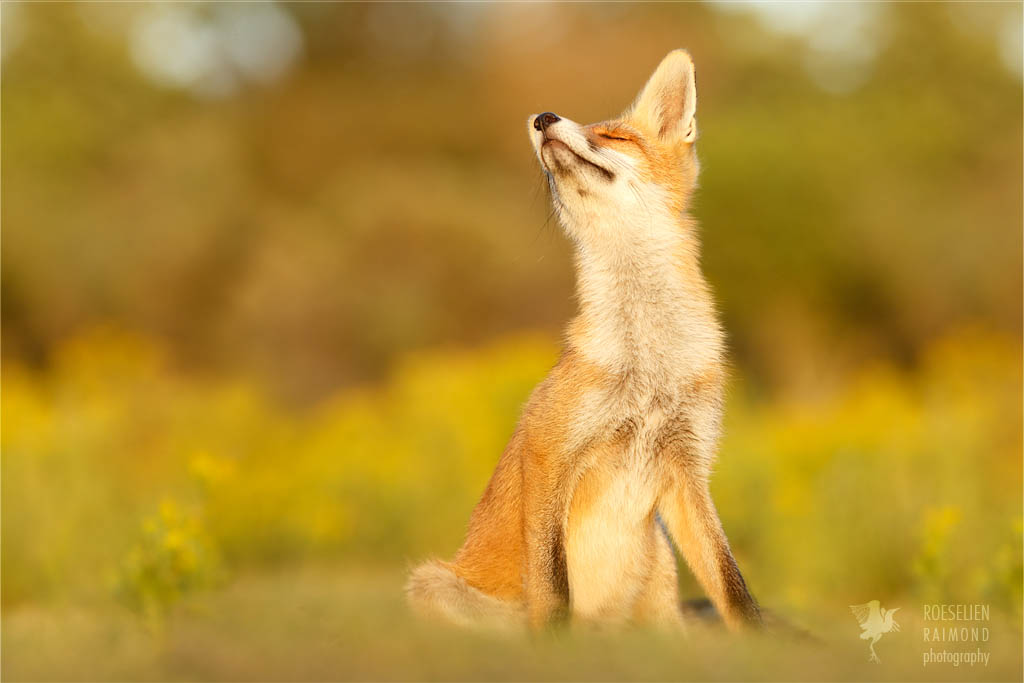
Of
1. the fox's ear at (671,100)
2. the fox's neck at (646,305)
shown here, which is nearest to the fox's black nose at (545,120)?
the fox's neck at (646,305)

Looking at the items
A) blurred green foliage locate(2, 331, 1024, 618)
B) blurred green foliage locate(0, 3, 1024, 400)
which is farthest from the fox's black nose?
blurred green foliage locate(0, 3, 1024, 400)

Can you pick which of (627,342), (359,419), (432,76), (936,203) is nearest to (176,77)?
(432,76)

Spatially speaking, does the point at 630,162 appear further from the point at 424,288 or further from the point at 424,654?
the point at 424,288

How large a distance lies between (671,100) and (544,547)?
2057 millimetres

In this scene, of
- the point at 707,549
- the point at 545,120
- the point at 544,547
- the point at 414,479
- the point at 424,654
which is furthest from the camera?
the point at 414,479

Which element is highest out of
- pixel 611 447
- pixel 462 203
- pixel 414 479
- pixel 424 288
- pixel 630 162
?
pixel 462 203

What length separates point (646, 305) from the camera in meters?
3.91

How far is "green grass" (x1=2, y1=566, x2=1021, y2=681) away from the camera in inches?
113

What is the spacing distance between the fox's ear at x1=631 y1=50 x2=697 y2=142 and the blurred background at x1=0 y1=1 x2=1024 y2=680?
7.61ft

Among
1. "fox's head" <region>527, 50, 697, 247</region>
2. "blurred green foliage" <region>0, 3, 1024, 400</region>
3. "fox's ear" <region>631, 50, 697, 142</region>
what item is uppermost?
"blurred green foliage" <region>0, 3, 1024, 400</region>

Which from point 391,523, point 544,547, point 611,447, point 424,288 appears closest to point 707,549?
point 611,447

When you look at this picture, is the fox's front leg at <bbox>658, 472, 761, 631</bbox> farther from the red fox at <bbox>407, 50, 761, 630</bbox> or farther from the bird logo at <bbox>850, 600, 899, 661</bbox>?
the bird logo at <bbox>850, 600, 899, 661</bbox>

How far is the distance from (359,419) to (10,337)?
10.2 metres

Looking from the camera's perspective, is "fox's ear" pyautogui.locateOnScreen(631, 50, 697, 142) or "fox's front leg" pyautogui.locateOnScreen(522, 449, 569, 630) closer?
"fox's front leg" pyautogui.locateOnScreen(522, 449, 569, 630)
